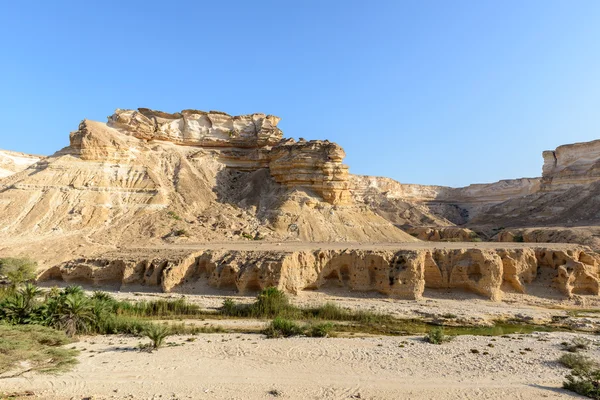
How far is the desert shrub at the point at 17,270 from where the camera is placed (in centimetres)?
1991

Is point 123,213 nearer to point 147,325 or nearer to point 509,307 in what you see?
point 147,325

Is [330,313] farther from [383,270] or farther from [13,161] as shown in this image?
[13,161]

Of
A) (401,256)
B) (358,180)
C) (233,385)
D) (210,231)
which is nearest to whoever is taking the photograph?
(233,385)

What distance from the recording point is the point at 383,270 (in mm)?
19562

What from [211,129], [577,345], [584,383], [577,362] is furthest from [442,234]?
[584,383]

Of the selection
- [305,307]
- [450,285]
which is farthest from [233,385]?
[450,285]

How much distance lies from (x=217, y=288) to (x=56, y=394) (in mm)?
12078

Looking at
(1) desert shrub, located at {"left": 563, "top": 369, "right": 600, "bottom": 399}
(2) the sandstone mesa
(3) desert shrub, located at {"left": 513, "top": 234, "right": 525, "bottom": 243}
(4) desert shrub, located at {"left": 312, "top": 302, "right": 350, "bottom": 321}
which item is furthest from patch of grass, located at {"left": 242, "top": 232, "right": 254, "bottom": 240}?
(3) desert shrub, located at {"left": 513, "top": 234, "right": 525, "bottom": 243}

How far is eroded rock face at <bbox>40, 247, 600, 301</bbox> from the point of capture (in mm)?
19125

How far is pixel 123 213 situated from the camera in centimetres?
2931

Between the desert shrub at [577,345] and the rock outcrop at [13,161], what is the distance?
A: 50849 mm

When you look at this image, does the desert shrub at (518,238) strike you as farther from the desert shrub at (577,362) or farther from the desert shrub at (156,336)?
the desert shrub at (156,336)

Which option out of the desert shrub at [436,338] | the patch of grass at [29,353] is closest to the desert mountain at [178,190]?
the desert shrub at [436,338]

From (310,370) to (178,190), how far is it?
2627cm
